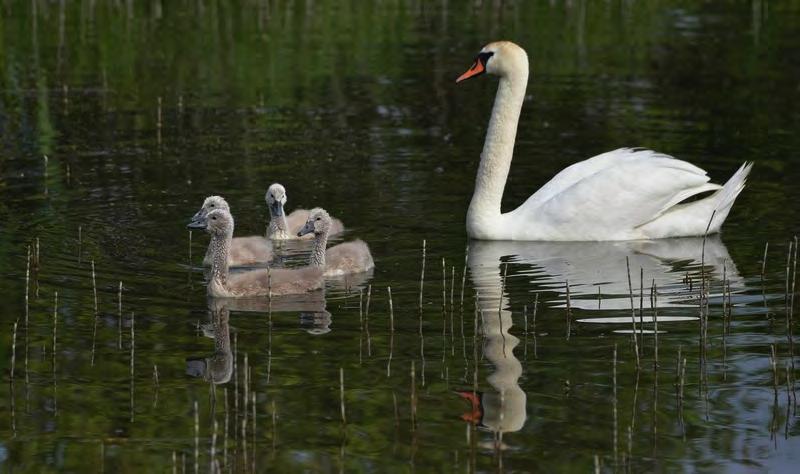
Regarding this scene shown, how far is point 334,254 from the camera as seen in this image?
11.6m

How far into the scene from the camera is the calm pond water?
796 centimetres

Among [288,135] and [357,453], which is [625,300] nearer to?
[357,453]

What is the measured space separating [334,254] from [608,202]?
248cm

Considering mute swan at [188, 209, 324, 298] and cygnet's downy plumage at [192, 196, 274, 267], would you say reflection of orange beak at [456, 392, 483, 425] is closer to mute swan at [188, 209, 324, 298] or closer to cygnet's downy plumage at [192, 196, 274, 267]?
mute swan at [188, 209, 324, 298]

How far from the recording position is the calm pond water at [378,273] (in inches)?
313

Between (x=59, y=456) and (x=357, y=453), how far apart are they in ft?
4.76

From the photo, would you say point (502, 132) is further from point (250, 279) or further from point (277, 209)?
point (250, 279)

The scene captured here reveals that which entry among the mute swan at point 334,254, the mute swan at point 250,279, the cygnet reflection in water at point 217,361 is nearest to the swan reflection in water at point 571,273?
the mute swan at point 334,254

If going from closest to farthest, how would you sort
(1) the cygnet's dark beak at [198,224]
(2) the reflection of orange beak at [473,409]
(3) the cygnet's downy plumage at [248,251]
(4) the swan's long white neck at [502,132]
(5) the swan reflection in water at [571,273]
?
(2) the reflection of orange beak at [473,409] < (5) the swan reflection in water at [571,273] < (1) the cygnet's dark beak at [198,224] < (3) the cygnet's downy plumage at [248,251] < (4) the swan's long white neck at [502,132]

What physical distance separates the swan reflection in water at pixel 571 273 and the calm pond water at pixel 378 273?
35 millimetres

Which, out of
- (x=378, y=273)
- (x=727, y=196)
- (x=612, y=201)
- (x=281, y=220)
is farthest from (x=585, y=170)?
(x=281, y=220)

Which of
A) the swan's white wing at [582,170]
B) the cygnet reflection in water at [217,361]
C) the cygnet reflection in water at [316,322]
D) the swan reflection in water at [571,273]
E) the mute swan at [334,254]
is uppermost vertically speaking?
the swan's white wing at [582,170]

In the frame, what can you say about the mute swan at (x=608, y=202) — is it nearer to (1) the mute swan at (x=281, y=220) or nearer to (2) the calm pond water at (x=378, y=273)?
(2) the calm pond water at (x=378, y=273)

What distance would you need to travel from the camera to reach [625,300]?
10.7 meters
